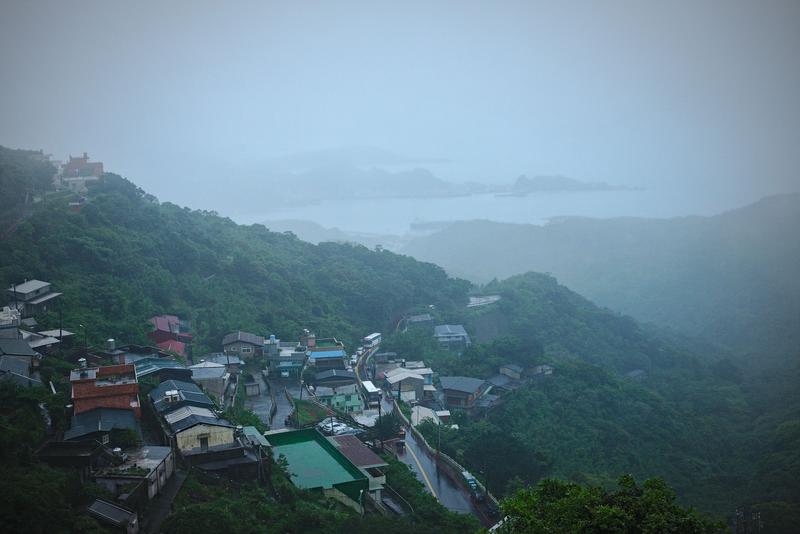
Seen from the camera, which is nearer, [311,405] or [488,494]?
→ [488,494]

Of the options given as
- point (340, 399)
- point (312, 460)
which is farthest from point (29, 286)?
point (312, 460)

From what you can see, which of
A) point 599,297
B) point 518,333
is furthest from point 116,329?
point 599,297

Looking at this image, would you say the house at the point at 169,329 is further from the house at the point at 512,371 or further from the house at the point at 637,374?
the house at the point at 637,374

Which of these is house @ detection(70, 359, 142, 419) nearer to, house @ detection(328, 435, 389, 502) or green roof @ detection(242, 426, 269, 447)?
green roof @ detection(242, 426, 269, 447)

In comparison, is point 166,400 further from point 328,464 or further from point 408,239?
point 408,239

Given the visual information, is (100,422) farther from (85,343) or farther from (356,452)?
(356,452)

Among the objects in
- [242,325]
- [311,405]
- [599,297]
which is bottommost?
[599,297]

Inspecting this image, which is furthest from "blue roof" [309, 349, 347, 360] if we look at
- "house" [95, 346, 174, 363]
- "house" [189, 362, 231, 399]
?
"house" [95, 346, 174, 363]
